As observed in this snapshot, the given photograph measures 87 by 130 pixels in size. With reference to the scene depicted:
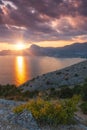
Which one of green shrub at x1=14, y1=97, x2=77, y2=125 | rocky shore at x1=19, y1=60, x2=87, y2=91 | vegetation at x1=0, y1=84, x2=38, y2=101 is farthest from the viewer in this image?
rocky shore at x1=19, y1=60, x2=87, y2=91

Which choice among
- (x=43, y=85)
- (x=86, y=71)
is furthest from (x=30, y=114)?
(x=86, y=71)

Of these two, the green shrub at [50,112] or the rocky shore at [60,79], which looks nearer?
the green shrub at [50,112]

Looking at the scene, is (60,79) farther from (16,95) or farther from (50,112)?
(50,112)

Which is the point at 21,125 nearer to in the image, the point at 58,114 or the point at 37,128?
the point at 37,128

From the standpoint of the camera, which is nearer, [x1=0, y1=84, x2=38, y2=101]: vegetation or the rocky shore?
[x1=0, y1=84, x2=38, y2=101]: vegetation

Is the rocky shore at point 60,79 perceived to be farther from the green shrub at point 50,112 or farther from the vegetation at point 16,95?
the green shrub at point 50,112

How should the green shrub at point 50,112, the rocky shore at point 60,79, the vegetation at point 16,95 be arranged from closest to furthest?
the green shrub at point 50,112
the vegetation at point 16,95
the rocky shore at point 60,79

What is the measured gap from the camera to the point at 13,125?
13891 mm

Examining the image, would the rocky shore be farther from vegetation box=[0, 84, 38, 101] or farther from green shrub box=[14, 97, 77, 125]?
green shrub box=[14, 97, 77, 125]

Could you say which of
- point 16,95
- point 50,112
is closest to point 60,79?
point 16,95

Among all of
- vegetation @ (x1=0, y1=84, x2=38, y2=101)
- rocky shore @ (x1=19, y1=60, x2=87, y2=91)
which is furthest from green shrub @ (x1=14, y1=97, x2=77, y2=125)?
rocky shore @ (x1=19, y1=60, x2=87, y2=91)

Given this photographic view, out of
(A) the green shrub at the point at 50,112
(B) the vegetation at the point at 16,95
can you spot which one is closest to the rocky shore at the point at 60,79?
(B) the vegetation at the point at 16,95

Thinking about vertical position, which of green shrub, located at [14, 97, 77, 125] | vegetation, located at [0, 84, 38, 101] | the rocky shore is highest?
the rocky shore

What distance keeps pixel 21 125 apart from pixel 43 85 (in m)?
39.3
